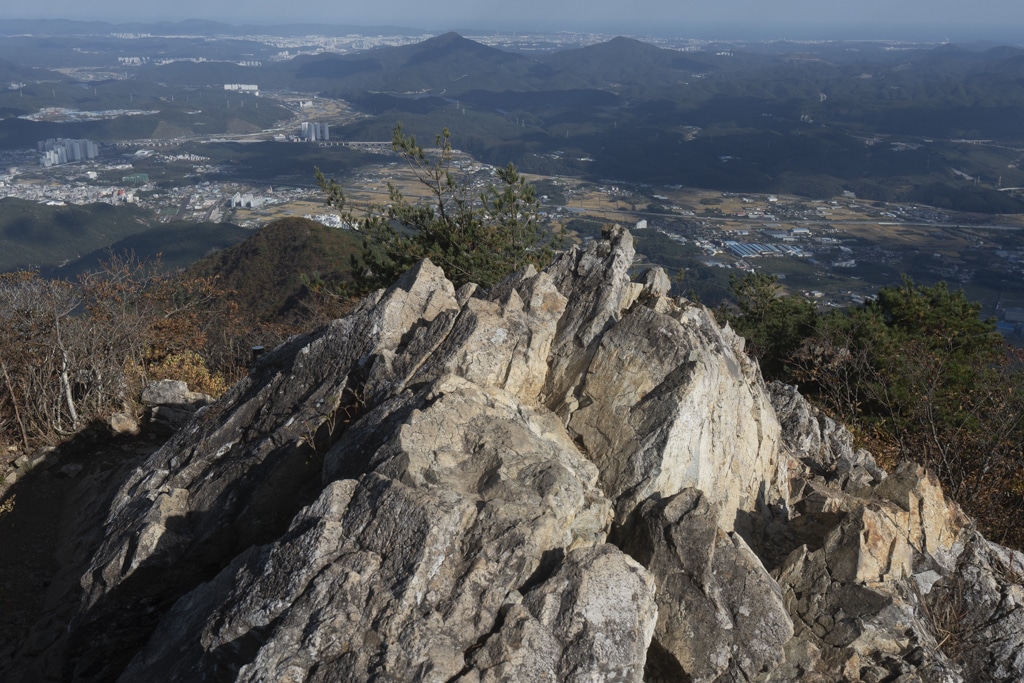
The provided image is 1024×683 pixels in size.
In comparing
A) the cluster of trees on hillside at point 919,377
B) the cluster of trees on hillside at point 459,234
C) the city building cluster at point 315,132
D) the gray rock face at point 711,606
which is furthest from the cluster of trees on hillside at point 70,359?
the city building cluster at point 315,132

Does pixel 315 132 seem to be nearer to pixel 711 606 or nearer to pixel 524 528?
pixel 524 528

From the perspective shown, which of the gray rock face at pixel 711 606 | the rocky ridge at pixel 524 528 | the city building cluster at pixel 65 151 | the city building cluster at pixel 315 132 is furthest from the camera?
the city building cluster at pixel 315 132

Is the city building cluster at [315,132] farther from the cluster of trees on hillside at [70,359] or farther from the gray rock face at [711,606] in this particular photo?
the gray rock face at [711,606]

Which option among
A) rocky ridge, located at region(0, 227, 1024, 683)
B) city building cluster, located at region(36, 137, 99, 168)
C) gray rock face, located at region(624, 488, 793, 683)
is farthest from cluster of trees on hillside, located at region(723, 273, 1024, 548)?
city building cluster, located at region(36, 137, 99, 168)

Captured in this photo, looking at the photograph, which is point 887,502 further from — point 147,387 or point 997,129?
point 997,129

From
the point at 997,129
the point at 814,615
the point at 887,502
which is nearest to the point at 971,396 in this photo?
the point at 887,502

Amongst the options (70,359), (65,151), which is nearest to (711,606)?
(70,359)

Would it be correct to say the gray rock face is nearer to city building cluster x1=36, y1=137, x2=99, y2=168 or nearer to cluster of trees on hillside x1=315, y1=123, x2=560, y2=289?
cluster of trees on hillside x1=315, y1=123, x2=560, y2=289
